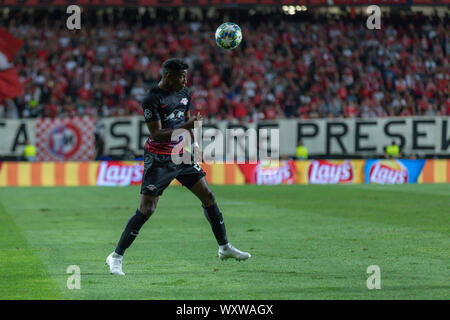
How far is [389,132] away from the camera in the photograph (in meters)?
32.1

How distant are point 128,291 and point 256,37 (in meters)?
30.3

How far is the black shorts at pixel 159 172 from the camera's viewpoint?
9.36 m

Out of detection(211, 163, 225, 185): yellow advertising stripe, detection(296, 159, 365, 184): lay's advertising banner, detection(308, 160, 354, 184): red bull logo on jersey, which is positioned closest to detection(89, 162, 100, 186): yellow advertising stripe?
detection(211, 163, 225, 185): yellow advertising stripe

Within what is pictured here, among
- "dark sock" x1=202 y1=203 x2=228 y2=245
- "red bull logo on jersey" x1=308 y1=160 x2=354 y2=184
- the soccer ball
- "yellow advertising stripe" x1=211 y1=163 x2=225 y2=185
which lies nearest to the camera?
"dark sock" x1=202 y1=203 x2=228 y2=245

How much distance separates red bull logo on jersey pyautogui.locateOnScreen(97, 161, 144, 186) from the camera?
95.2ft

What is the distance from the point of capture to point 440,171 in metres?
30.5

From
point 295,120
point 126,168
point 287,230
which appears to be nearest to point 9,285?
point 287,230

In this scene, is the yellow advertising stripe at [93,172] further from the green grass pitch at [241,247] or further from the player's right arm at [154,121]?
the player's right arm at [154,121]

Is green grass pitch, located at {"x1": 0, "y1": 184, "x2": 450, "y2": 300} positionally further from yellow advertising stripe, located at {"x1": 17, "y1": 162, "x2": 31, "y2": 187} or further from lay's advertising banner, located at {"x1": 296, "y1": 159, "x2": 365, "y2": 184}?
lay's advertising banner, located at {"x1": 296, "y1": 159, "x2": 365, "y2": 184}

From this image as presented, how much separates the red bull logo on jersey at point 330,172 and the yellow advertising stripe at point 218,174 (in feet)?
10.0

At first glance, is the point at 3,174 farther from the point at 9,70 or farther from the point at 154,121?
the point at 154,121

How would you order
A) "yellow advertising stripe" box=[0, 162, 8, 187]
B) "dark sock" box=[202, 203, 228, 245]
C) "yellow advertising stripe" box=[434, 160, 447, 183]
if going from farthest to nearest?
"yellow advertising stripe" box=[434, 160, 447, 183] < "yellow advertising stripe" box=[0, 162, 8, 187] < "dark sock" box=[202, 203, 228, 245]

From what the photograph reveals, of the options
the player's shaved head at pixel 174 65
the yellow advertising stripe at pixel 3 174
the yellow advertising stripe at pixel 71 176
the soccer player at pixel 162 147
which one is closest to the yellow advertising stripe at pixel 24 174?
the yellow advertising stripe at pixel 3 174

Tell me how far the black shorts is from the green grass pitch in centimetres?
93
